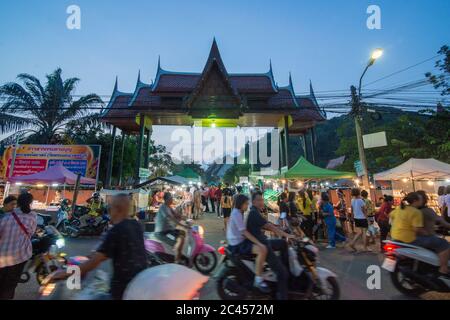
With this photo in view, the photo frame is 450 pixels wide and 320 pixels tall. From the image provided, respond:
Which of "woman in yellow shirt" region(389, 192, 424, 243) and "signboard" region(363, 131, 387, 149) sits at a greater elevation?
"signboard" region(363, 131, 387, 149)

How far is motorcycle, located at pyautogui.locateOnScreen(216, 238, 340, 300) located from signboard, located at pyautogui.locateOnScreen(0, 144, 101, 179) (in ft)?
51.0

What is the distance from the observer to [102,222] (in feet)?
30.1

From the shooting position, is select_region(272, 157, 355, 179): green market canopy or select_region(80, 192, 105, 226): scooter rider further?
select_region(272, 157, 355, 179): green market canopy

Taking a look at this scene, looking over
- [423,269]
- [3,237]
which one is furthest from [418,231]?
[3,237]

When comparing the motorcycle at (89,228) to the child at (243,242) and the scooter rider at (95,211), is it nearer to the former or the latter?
the scooter rider at (95,211)

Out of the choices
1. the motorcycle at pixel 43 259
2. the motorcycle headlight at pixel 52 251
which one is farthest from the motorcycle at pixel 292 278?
the motorcycle headlight at pixel 52 251

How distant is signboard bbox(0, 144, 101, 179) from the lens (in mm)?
16547

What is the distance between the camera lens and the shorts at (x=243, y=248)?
3611 millimetres

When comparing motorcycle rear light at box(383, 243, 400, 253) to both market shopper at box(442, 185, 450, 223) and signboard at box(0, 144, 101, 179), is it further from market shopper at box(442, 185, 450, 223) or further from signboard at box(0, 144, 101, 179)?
signboard at box(0, 144, 101, 179)

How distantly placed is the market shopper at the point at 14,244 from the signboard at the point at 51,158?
1441cm

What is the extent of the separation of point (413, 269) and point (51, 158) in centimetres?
1952

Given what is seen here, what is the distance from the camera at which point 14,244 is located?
316cm

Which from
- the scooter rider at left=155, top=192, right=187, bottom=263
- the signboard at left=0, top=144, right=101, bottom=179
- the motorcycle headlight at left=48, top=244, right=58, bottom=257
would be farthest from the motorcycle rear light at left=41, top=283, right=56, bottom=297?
the signboard at left=0, top=144, right=101, bottom=179
